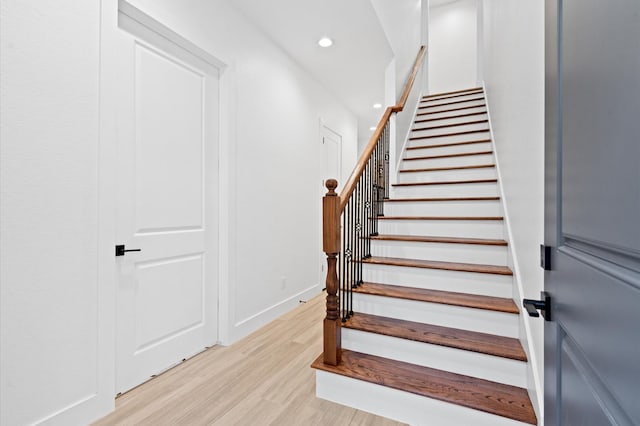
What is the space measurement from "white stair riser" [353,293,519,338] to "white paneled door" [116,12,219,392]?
3.94ft

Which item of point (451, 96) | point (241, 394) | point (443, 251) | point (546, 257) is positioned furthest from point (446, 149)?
point (241, 394)

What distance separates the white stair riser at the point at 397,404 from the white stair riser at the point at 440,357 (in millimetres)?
238

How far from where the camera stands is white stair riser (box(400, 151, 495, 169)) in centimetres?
307

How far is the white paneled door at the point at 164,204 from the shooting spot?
1805 mm

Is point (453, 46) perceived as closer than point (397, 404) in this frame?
No

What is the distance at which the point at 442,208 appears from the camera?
8.91 ft

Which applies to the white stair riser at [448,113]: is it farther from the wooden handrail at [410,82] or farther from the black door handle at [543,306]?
the black door handle at [543,306]

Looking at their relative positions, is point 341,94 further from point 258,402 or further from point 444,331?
point 258,402

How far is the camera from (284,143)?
10.6 feet

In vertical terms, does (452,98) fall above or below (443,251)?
above

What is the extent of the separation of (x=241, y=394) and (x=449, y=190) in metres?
2.36

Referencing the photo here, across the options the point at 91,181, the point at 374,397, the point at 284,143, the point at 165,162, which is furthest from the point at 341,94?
the point at 374,397

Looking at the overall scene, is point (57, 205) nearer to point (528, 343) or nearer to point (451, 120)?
point (528, 343)

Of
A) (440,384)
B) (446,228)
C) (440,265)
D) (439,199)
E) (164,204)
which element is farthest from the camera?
(439,199)
